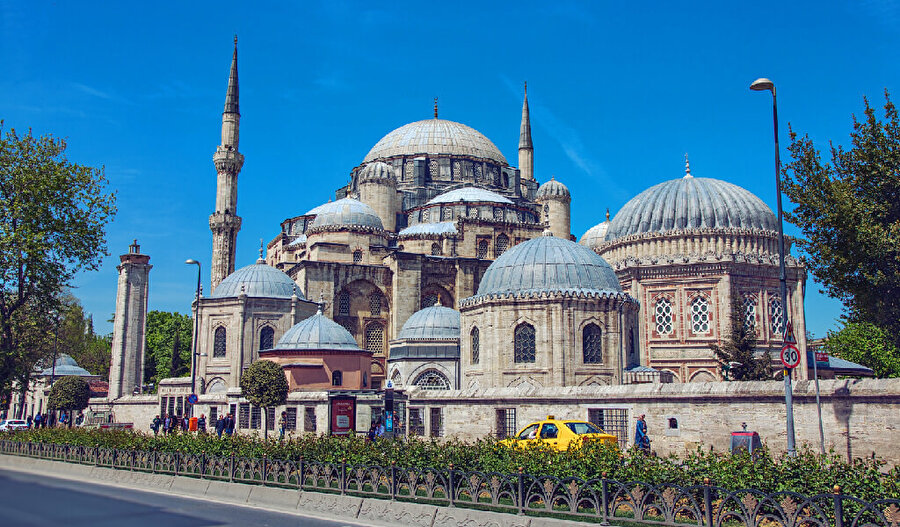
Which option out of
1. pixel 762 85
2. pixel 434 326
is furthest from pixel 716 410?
pixel 434 326

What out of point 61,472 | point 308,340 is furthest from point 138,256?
point 61,472

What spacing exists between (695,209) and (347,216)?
19.6 m

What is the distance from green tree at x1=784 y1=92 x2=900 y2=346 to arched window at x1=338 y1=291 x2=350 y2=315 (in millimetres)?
29571

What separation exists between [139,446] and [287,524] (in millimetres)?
7379

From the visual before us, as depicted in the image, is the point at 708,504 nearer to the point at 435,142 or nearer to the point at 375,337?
the point at 375,337

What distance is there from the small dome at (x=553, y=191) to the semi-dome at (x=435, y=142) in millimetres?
7682

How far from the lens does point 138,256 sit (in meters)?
42.2

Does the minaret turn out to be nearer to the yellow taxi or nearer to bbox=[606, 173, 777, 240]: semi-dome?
bbox=[606, 173, 777, 240]: semi-dome

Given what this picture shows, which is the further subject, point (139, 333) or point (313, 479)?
point (139, 333)

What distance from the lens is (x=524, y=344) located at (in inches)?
1114

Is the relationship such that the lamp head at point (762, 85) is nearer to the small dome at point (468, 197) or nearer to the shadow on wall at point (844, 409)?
the shadow on wall at point (844, 409)

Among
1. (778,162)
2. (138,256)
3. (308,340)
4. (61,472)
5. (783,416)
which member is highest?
(138,256)

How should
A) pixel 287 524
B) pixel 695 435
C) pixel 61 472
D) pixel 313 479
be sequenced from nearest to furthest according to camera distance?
1. pixel 287 524
2. pixel 313 479
3. pixel 695 435
4. pixel 61 472

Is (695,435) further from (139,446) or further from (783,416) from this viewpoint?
(139,446)
